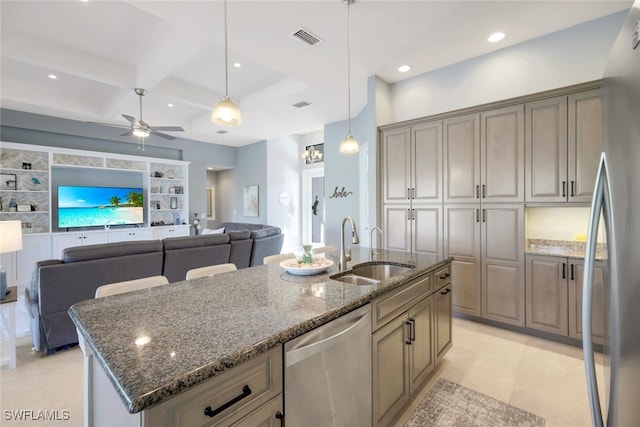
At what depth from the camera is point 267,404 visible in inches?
38.6

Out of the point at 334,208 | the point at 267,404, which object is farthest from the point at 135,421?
the point at 334,208

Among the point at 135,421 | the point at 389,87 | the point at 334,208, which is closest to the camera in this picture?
the point at 135,421

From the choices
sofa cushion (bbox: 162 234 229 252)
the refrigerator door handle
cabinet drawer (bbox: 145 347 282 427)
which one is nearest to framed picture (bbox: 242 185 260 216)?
sofa cushion (bbox: 162 234 229 252)

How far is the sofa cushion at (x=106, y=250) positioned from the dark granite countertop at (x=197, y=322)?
5.62 ft

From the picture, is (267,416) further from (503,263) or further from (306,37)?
(306,37)

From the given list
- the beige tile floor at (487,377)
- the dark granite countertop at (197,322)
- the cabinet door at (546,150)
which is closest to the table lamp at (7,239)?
the beige tile floor at (487,377)

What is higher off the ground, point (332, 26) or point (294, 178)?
point (332, 26)

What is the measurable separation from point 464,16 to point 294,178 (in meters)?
6.24

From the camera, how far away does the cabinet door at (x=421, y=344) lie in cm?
185

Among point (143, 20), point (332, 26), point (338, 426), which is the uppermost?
point (143, 20)

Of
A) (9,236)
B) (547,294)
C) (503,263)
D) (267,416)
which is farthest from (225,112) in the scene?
(547,294)

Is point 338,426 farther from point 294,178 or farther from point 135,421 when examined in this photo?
point 294,178

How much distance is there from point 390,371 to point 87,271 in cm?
291

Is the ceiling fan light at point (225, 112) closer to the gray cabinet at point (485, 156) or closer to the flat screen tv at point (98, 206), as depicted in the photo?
the gray cabinet at point (485, 156)
